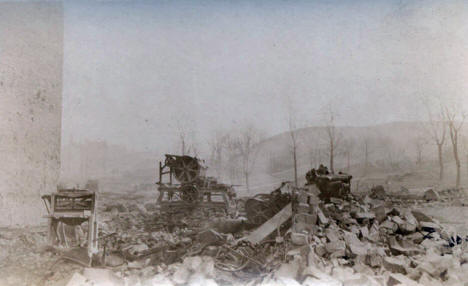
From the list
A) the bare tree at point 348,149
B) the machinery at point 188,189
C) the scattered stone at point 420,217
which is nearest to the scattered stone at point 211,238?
the machinery at point 188,189

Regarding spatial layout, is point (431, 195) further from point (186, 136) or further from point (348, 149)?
point (186, 136)

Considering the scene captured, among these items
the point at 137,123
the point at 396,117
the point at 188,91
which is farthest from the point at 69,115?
the point at 396,117

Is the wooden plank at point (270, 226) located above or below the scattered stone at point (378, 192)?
below

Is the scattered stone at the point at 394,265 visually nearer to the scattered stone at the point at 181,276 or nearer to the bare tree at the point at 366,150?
the bare tree at the point at 366,150

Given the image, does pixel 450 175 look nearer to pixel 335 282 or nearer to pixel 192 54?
pixel 335 282

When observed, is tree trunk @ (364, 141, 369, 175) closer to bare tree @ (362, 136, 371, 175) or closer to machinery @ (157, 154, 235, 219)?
bare tree @ (362, 136, 371, 175)

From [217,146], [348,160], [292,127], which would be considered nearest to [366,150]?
[348,160]
